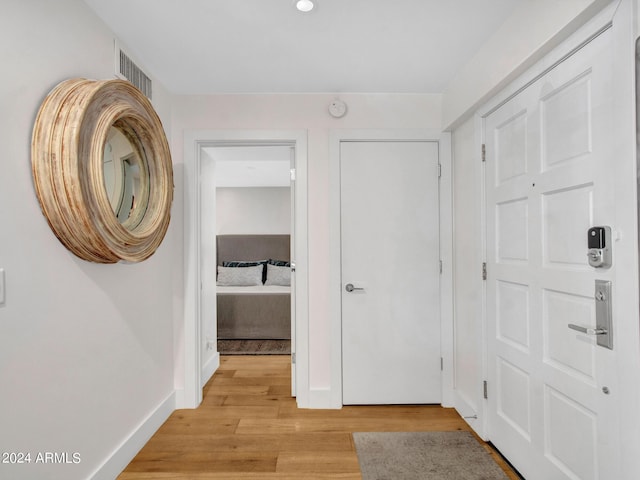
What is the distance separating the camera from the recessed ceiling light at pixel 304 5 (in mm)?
1673

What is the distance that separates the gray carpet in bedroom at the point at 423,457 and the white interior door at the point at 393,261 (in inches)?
17.5

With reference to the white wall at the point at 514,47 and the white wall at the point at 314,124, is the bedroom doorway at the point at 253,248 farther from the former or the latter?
the white wall at the point at 514,47

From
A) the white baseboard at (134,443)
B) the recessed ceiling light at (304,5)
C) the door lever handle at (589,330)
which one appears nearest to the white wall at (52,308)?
the white baseboard at (134,443)

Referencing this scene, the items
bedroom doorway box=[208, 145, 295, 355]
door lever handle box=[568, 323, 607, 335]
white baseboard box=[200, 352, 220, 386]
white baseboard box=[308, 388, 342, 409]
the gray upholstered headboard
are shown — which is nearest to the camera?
door lever handle box=[568, 323, 607, 335]

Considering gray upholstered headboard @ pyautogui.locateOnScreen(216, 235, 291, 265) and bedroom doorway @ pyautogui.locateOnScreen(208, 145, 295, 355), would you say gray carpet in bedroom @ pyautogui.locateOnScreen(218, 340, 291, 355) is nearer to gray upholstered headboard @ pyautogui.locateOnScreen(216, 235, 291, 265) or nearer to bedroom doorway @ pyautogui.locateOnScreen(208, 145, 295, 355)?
bedroom doorway @ pyautogui.locateOnScreen(208, 145, 295, 355)

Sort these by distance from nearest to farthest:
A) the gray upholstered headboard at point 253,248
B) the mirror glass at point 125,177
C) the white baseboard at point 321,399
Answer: the mirror glass at point 125,177
the white baseboard at point 321,399
the gray upholstered headboard at point 253,248

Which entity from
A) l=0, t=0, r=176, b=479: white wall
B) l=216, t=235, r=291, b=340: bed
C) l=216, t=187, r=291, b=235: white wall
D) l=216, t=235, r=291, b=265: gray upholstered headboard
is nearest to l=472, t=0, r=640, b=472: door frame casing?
l=0, t=0, r=176, b=479: white wall

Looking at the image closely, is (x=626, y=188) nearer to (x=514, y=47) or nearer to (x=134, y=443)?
(x=514, y=47)

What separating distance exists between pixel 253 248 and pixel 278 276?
86 cm

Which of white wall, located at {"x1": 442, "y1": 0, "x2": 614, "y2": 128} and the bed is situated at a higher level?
white wall, located at {"x1": 442, "y1": 0, "x2": 614, "y2": 128}

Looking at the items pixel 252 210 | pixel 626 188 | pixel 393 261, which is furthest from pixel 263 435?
pixel 252 210

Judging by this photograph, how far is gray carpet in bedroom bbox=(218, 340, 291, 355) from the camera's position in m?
4.01

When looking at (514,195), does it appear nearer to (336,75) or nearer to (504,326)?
(504,326)

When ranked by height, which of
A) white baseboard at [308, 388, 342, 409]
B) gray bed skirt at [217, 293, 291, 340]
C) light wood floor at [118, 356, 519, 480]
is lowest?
light wood floor at [118, 356, 519, 480]
